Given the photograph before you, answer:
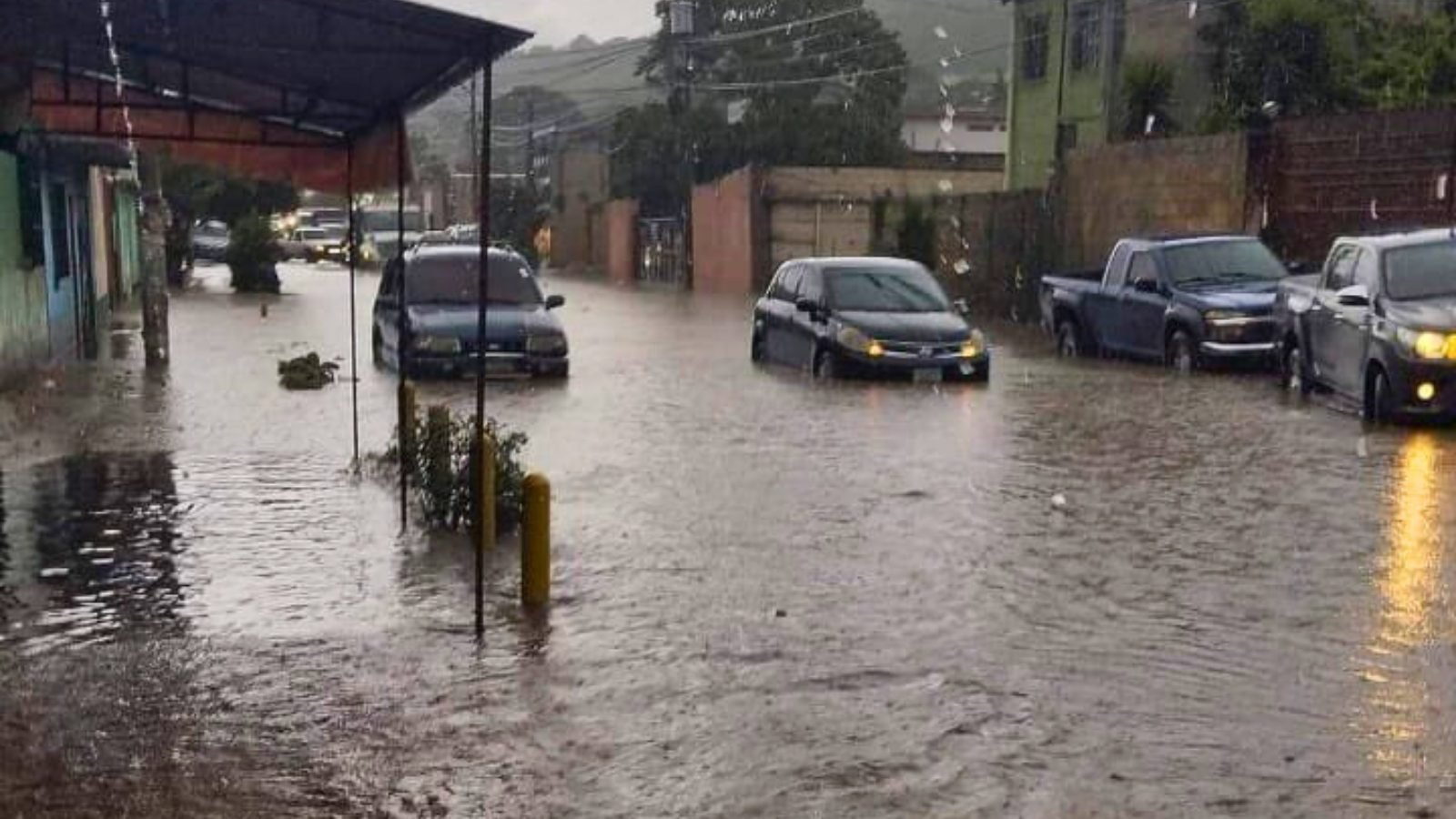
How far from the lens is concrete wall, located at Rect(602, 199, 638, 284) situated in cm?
6353

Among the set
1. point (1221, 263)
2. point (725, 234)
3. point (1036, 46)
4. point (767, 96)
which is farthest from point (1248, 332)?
point (767, 96)

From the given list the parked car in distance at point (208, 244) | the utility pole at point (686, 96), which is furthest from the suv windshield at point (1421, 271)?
the parked car in distance at point (208, 244)

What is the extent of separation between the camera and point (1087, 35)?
42.4 m

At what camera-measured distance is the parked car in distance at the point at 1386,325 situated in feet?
48.0

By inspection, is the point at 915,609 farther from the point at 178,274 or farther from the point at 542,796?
the point at 178,274

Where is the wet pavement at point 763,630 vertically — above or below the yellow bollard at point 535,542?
below

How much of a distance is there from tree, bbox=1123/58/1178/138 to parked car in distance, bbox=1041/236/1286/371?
8.65 meters

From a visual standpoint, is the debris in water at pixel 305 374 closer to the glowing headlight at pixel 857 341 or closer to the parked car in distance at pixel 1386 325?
the glowing headlight at pixel 857 341

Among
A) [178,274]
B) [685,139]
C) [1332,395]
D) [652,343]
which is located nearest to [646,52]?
[685,139]

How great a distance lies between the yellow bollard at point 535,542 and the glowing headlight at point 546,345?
1217cm

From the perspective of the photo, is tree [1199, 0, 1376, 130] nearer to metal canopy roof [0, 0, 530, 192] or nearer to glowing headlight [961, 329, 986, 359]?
glowing headlight [961, 329, 986, 359]

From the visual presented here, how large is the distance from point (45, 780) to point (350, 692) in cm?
134

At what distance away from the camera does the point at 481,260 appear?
8156mm

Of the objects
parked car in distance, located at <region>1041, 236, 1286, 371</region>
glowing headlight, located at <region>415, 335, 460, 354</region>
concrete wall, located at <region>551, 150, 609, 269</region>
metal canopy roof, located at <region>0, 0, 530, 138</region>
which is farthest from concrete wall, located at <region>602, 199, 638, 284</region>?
metal canopy roof, located at <region>0, 0, 530, 138</region>
